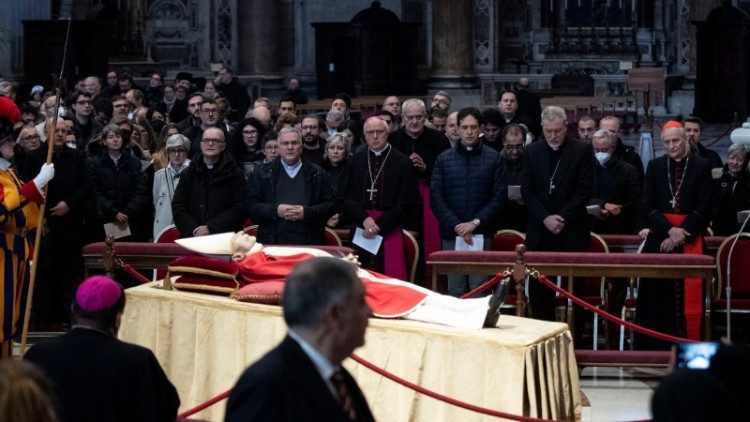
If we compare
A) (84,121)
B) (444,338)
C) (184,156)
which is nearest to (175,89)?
(84,121)

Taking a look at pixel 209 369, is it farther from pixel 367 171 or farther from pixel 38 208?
pixel 367 171

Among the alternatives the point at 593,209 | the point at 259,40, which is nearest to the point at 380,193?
the point at 593,209

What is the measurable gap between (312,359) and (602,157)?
718 cm

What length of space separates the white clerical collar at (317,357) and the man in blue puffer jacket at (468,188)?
6048 mm

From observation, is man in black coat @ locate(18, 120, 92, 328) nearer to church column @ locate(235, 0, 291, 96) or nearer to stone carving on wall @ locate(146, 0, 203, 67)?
church column @ locate(235, 0, 291, 96)

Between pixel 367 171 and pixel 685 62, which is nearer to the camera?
pixel 367 171

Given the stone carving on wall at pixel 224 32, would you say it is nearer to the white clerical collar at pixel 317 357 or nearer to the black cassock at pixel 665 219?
the black cassock at pixel 665 219

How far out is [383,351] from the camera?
7805 mm

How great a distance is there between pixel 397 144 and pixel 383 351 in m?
4.45

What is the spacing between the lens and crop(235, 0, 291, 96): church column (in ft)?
101

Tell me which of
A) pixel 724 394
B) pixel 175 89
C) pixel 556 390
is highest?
pixel 175 89

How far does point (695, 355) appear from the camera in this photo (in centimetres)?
412

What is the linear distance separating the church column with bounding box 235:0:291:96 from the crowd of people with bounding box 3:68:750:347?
17.9 metres

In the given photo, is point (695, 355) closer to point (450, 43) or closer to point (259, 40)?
point (450, 43)
